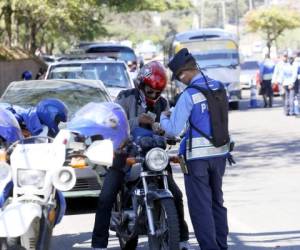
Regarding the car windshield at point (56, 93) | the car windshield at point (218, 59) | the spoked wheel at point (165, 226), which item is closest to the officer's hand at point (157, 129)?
the spoked wheel at point (165, 226)

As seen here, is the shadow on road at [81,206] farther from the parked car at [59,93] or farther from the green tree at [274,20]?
the green tree at [274,20]

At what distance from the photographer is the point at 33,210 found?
198 inches

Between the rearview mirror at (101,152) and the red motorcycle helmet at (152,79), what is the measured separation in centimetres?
236

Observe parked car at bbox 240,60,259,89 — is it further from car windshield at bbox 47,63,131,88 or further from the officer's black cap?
the officer's black cap

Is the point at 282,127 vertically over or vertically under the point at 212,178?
under

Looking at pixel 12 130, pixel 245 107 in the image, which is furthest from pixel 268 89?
pixel 12 130

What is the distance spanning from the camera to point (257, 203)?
10867 mm

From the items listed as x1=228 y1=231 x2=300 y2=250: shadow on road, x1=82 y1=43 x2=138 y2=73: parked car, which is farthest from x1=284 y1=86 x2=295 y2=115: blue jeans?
x1=228 y1=231 x2=300 y2=250: shadow on road

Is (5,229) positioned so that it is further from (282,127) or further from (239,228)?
(282,127)

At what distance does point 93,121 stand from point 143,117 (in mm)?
1925

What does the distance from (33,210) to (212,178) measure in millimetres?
2423

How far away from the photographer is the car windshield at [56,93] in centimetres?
1162

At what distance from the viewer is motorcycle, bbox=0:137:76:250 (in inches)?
197

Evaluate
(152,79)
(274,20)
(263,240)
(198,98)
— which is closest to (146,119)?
(152,79)
